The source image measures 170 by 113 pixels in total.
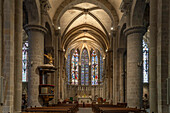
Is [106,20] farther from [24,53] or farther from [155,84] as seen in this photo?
[155,84]

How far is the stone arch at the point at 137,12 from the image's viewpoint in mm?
18314

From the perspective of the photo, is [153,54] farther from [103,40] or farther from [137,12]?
[103,40]

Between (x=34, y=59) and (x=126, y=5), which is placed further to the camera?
(x=126, y=5)

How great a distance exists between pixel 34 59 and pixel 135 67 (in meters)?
7.21

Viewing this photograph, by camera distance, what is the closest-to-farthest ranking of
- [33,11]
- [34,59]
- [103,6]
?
1. [33,11]
2. [34,59]
3. [103,6]

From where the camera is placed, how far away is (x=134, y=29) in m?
19.2

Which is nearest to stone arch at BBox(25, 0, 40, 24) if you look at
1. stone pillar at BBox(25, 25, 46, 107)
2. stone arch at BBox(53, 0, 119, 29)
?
stone pillar at BBox(25, 25, 46, 107)

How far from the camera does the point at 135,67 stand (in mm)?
19109

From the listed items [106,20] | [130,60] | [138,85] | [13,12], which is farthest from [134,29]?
[106,20]

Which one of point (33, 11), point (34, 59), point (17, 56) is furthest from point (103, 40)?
point (17, 56)

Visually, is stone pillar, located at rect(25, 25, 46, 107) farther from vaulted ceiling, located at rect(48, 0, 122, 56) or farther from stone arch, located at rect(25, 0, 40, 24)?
vaulted ceiling, located at rect(48, 0, 122, 56)

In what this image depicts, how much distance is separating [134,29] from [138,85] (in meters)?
3.90

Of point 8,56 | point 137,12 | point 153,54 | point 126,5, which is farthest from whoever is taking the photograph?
point 126,5

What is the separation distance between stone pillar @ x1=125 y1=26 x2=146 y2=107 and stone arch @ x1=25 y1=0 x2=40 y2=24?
6.61 m
